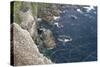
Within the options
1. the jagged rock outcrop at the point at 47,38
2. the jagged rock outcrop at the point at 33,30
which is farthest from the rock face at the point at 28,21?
the jagged rock outcrop at the point at 47,38

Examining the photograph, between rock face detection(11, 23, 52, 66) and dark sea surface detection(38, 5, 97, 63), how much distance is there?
202 mm

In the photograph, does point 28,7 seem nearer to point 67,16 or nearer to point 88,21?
point 67,16

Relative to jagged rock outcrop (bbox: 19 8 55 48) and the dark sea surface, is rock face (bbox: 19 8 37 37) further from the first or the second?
the dark sea surface

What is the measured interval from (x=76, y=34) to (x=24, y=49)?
73 centimetres

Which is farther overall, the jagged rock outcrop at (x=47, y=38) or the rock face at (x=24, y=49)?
the jagged rock outcrop at (x=47, y=38)

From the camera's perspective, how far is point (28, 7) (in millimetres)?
2432

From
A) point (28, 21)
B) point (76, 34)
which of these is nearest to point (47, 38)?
point (28, 21)

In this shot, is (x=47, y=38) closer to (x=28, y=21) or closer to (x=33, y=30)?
(x=33, y=30)

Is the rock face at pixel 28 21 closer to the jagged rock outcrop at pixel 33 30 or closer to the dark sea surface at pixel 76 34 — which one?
the jagged rock outcrop at pixel 33 30

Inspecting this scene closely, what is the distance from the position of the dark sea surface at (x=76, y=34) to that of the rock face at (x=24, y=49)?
20 centimetres

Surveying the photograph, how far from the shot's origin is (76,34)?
268 cm

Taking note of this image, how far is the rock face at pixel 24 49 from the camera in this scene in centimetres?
235

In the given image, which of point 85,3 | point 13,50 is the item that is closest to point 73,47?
point 85,3

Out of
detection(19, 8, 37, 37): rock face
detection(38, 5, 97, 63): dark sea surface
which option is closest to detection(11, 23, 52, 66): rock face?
detection(19, 8, 37, 37): rock face
